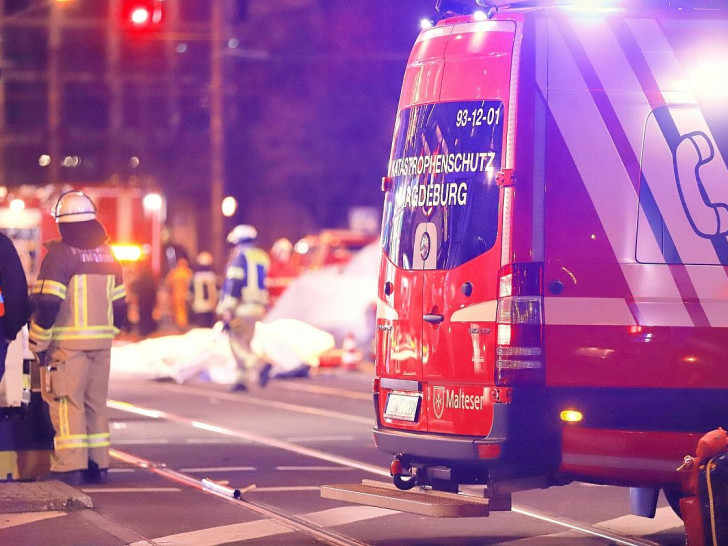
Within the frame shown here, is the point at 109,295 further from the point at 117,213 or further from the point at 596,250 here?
the point at 117,213

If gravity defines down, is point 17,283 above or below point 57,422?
above

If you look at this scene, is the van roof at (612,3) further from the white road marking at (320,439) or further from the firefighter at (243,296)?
the firefighter at (243,296)

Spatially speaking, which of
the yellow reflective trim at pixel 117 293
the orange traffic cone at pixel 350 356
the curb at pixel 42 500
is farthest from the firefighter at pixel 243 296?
the curb at pixel 42 500

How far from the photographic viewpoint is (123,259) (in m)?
35.3

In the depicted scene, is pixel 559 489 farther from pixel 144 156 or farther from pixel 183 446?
pixel 144 156

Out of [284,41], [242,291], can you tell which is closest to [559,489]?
[242,291]

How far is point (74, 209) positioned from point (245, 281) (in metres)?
8.75

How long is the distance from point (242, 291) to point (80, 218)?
28.9 ft

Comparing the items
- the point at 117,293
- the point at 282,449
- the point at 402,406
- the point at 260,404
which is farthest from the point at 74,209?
the point at 260,404

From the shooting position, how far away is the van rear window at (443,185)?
881 centimetres

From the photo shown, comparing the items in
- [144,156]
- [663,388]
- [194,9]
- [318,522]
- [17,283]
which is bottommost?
[318,522]

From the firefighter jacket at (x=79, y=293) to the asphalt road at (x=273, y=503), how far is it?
1.04 meters

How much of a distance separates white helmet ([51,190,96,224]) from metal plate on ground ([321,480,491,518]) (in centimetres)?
339

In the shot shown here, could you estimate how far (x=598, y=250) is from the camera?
8578mm
